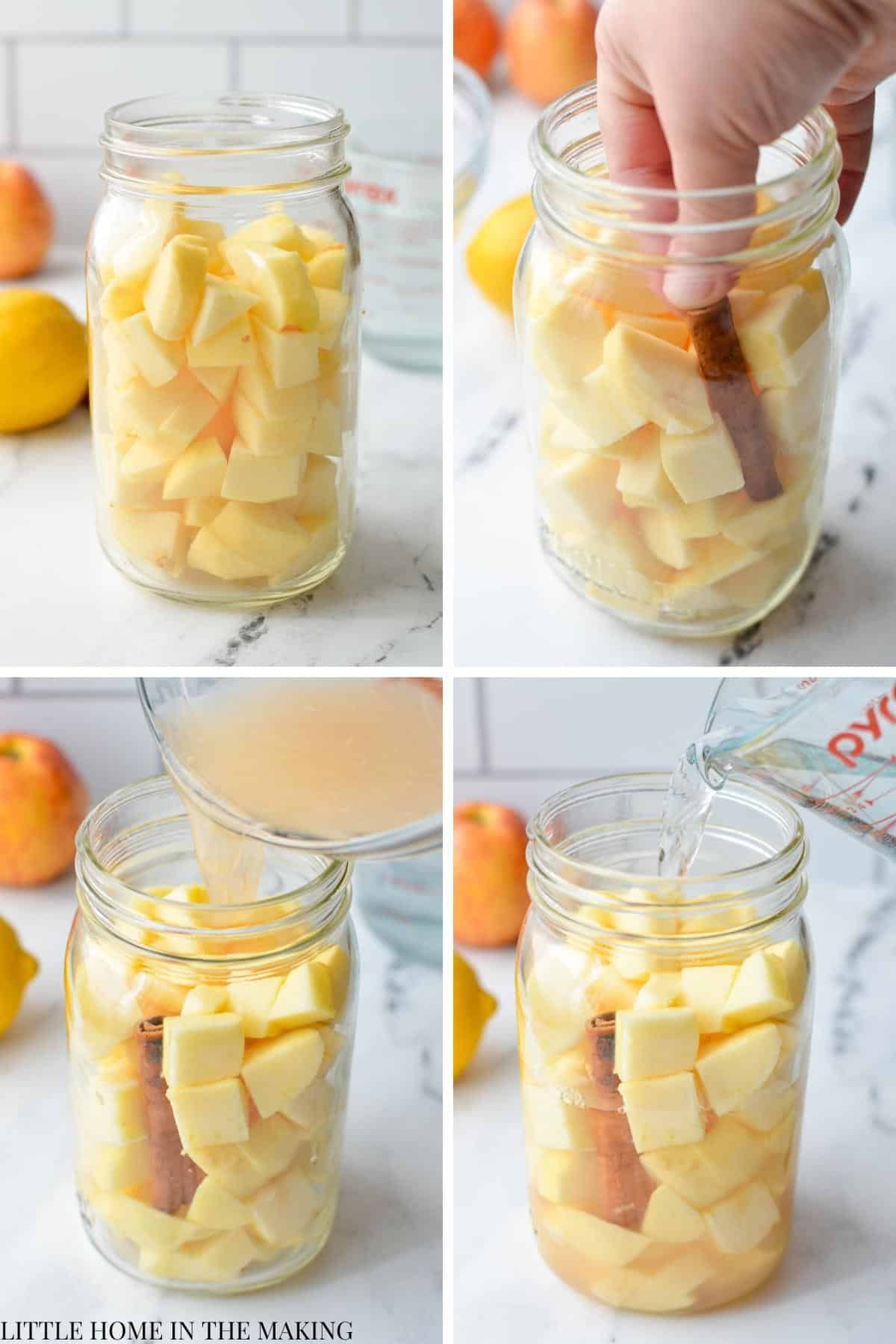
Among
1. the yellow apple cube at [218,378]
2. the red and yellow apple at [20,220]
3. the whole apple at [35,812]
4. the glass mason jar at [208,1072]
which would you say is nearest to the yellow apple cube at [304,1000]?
the glass mason jar at [208,1072]

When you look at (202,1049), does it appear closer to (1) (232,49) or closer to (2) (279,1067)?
(2) (279,1067)

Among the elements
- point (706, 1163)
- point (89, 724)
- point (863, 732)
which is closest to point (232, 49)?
point (89, 724)

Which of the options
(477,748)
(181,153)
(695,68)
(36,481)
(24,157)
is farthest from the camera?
(24,157)

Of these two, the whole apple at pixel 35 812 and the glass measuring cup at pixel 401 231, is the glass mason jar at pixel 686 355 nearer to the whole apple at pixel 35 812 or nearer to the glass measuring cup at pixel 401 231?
the glass measuring cup at pixel 401 231

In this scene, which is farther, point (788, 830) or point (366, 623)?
point (366, 623)

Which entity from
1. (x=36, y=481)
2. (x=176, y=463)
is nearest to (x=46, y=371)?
(x=36, y=481)

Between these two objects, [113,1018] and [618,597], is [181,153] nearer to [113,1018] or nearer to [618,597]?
[618,597]

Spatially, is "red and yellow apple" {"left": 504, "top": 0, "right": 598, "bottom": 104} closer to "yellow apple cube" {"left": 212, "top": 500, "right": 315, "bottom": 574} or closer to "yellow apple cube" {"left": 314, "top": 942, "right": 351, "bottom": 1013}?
"yellow apple cube" {"left": 212, "top": 500, "right": 315, "bottom": 574}
